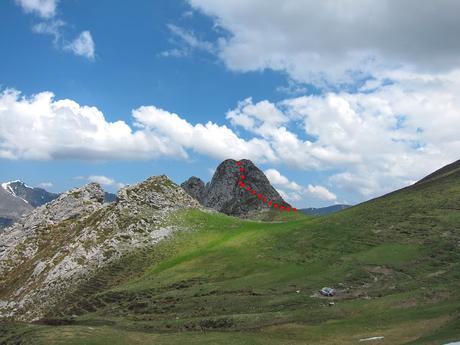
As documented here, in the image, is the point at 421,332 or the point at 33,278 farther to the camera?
the point at 33,278

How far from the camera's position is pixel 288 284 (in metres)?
76.9

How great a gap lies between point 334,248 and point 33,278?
68.9 metres

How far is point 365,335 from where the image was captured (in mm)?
47188

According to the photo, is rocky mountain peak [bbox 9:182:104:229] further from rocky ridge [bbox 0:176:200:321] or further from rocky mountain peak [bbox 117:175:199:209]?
rocky mountain peak [bbox 117:175:199:209]

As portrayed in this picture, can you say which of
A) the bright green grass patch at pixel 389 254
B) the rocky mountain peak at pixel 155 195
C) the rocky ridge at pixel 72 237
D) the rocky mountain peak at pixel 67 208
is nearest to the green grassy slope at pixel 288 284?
the bright green grass patch at pixel 389 254

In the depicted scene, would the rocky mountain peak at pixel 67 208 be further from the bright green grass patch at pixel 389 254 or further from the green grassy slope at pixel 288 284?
the bright green grass patch at pixel 389 254

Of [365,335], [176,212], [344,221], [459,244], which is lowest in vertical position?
[365,335]

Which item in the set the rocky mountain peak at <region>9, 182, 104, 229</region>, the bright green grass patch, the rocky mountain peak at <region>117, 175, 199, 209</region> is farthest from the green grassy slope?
the rocky mountain peak at <region>9, 182, 104, 229</region>

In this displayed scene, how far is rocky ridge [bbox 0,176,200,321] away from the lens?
100631mm

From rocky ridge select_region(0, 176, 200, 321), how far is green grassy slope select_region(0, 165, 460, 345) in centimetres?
544

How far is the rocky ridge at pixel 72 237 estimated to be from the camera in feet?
330

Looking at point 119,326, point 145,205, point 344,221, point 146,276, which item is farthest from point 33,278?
point 344,221

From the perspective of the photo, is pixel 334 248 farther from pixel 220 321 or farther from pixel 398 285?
pixel 220 321

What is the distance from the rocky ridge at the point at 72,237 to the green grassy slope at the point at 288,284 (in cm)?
544
